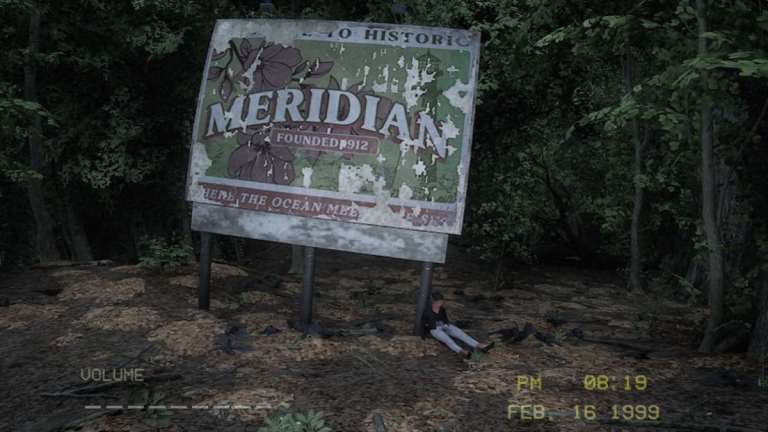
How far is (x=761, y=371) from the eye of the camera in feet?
23.7

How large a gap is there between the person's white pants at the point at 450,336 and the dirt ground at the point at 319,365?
0.17m

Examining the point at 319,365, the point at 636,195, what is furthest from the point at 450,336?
the point at 636,195

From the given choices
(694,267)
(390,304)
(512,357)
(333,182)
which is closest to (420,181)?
(333,182)

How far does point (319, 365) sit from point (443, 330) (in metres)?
2.14

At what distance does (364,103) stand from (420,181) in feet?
5.31

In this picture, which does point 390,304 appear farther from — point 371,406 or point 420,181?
point 371,406

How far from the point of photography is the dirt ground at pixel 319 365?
588 cm

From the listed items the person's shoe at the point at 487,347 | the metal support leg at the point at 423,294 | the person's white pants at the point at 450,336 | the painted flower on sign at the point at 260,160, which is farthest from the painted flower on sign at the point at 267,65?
the person's shoe at the point at 487,347

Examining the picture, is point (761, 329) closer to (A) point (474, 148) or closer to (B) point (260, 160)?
(B) point (260, 160)

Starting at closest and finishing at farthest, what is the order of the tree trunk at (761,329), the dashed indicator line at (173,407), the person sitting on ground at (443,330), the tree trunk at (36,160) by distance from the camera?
the dashed indicator line at (173,407)
the tree trunk at (761,329)
the person sitting on ground at (443,330)
the tree trunk at (36,160)

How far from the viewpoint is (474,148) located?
1795cm

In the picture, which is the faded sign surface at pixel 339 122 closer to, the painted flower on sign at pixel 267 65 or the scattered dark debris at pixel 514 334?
the painted flower on sign at pixel 267 65

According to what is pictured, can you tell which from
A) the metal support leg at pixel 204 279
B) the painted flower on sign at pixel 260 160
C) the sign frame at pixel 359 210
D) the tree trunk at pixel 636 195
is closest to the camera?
the sign frame at pixel 359 210

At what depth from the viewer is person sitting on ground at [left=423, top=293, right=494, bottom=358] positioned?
833 centimetres
